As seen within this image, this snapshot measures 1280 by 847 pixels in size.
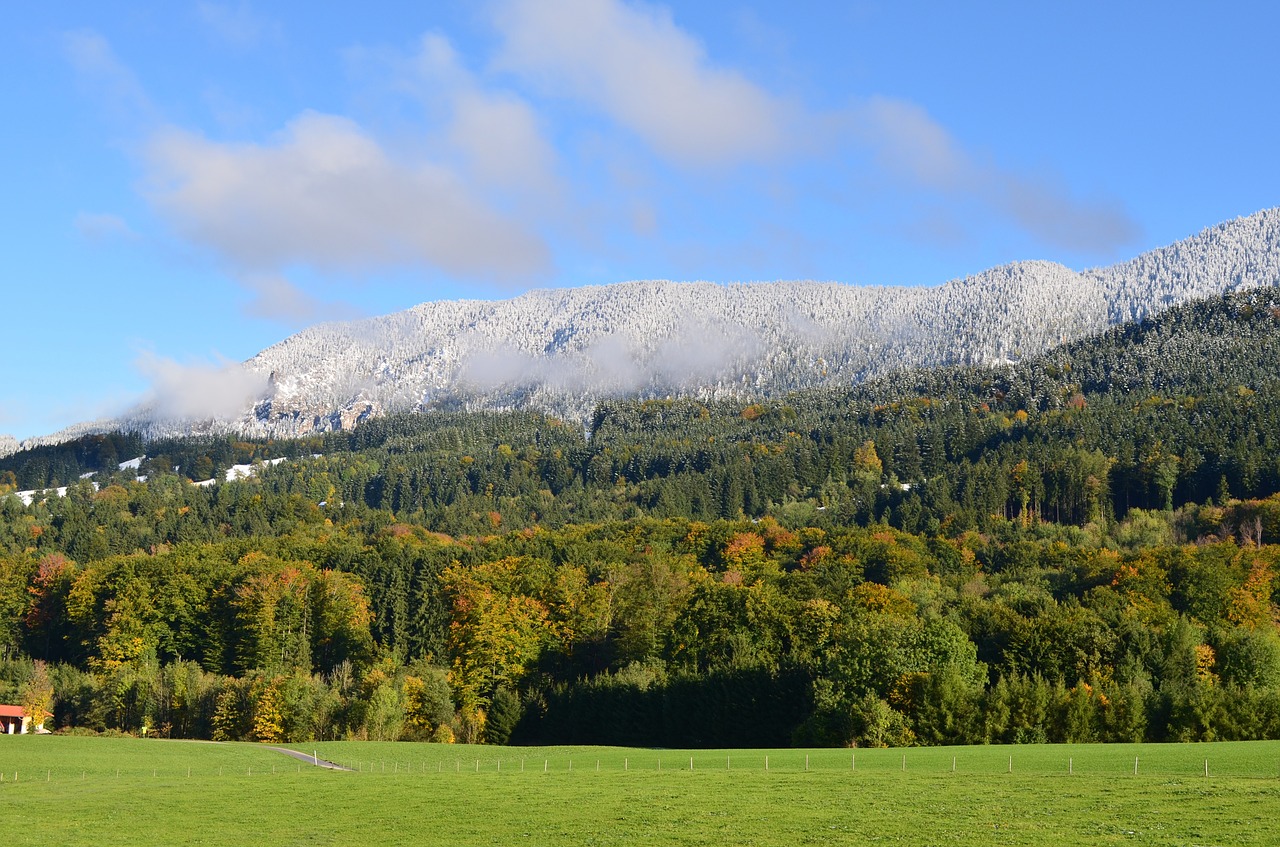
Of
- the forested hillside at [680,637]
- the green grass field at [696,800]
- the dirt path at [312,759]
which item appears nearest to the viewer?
the green grass field at [696,800]

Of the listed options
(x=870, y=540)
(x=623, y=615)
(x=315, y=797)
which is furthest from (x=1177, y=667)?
(x=870, y=540)

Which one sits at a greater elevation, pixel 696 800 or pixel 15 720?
pixel 696 800

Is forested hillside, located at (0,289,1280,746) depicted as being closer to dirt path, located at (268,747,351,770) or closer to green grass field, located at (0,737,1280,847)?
green grass field, located at (0,737,1280,847)

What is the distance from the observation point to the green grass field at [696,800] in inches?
1698

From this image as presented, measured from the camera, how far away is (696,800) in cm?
5294

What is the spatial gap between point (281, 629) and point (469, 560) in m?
33.0

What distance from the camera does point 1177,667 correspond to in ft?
305

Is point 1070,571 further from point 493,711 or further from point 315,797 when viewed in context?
point 315,797

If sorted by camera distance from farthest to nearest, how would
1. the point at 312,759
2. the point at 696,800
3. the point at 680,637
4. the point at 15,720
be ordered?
1. the point at 680,637
2. the point at 15,720
3. the point at 312,759
4. the point at 696,800

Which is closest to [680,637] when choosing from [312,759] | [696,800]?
[312,759]

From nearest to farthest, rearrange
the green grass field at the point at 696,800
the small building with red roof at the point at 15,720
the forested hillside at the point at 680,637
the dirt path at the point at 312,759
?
the green grass field at the point at 696,800
the dirt path at the point at 312,759
the forested hillside at the point at 680,637
the small building with red roof at the point at 15,720

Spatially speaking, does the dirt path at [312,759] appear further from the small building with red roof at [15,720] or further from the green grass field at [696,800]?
the small building with red roof at [15,720]

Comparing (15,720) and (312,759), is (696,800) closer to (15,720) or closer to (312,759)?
(312,759)

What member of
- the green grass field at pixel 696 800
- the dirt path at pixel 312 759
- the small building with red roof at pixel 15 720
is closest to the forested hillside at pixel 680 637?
the small building with red roof at pixel 15 720
